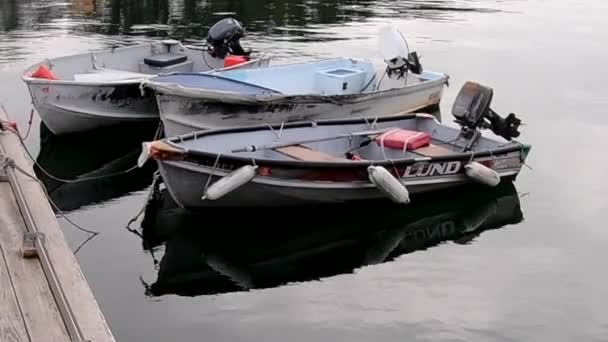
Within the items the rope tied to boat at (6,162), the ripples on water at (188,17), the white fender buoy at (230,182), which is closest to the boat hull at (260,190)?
the white fender buoy at (230,182)

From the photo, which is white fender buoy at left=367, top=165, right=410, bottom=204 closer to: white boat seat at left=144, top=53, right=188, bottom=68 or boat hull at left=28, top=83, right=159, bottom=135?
boat hull at left=28, top=83, right=159, bottom=135

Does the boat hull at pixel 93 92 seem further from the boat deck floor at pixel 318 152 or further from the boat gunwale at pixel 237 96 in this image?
the boat deck floor at pixel 318 152

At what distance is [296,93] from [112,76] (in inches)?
131

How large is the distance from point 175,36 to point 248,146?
13.1 meters

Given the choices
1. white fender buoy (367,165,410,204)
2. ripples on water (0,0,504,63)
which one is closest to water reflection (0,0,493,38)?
ripples on water (0,0,504,63)

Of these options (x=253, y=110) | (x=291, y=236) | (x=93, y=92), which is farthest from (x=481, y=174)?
(x=93, y=92)

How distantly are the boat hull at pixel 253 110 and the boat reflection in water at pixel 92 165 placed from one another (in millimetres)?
966

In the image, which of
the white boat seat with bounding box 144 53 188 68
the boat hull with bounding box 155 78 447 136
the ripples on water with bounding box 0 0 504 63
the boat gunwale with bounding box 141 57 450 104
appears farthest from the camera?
the ripples on water with bounding box 0 0 504 63

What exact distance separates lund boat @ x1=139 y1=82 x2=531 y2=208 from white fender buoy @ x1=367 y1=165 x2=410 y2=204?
15 mm

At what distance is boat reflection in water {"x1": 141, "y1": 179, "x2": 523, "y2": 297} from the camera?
991 cm

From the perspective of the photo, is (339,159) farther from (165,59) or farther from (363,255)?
(165,59)

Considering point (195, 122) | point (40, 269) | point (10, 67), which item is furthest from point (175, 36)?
point (40, 269)

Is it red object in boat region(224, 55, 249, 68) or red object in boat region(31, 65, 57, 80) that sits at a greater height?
red object in boat region(31, 65, 57, 80)

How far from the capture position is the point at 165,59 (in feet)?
53.8
